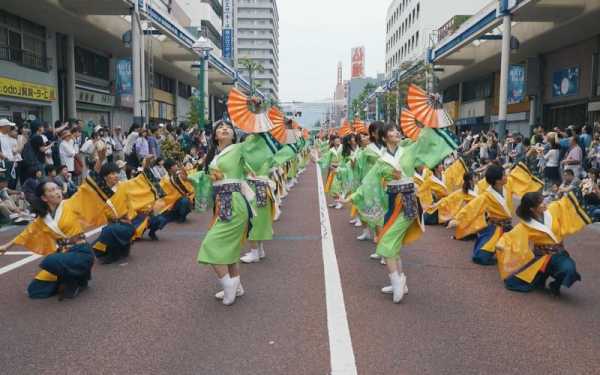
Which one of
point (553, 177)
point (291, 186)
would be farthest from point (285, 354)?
point (291, 186)

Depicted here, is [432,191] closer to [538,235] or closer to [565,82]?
[538,235]

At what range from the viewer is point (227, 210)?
4.90 meters

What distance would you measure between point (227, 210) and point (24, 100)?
15568 mm

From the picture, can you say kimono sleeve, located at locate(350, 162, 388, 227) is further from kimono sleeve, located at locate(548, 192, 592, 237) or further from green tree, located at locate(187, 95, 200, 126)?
green tree, located at locate(187, 95, 200, 126)

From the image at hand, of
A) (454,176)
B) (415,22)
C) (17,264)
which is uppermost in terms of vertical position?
(415,22)

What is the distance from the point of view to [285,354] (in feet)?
12.5

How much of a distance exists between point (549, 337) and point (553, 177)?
9927mm

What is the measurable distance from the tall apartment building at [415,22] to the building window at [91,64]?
23254 millimetres

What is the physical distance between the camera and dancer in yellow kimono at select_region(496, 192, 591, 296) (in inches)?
207

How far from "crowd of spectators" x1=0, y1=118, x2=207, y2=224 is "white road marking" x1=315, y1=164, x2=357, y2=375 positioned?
298 cm

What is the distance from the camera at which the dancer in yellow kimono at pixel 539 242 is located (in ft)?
17.3

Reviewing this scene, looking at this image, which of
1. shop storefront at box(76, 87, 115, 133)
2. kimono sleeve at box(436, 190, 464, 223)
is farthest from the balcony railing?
kimono sleeve at box(436, 190, 464, 223)

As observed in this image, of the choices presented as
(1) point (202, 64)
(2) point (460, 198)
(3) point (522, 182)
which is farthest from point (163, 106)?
(3) point (522, 182)

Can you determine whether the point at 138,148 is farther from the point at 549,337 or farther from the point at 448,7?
the point at 448,7
